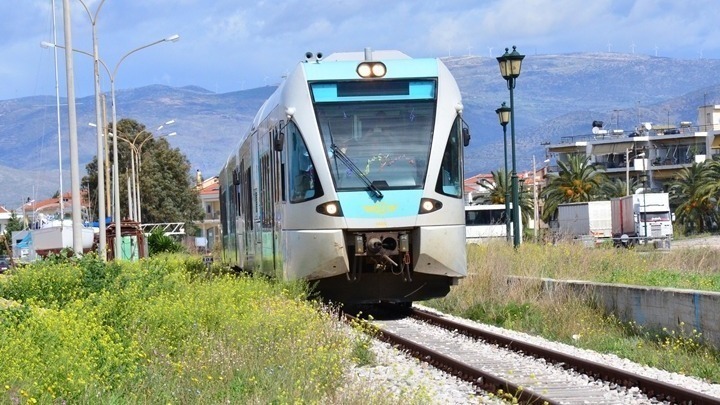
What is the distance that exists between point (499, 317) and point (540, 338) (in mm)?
2854

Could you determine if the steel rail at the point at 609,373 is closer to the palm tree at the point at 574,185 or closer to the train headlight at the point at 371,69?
the train headlight at the point at 371,69

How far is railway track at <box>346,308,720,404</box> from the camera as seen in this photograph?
1116cm

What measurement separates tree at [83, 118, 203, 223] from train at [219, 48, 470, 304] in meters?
83.5

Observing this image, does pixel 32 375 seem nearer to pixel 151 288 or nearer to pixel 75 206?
pixel 151 288

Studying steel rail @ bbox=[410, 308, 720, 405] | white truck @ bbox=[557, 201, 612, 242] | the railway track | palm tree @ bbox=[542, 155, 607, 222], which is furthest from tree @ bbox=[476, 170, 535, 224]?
steel rail @ bbox=[410, 308, 720, 405]

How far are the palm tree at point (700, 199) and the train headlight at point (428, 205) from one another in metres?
69.8

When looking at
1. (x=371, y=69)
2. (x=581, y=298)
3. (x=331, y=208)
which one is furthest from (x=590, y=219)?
(x=331, y=208)

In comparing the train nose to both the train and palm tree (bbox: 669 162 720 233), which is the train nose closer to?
the train

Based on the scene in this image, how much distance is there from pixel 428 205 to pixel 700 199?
240 feet

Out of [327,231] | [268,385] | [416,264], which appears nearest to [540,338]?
[416,264]

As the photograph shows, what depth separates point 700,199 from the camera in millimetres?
87688

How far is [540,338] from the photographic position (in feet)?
57.4

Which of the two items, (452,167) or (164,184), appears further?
(164,184)

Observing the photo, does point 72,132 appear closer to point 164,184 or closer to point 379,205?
point 379,205
